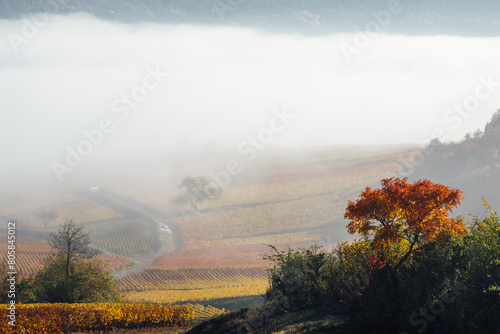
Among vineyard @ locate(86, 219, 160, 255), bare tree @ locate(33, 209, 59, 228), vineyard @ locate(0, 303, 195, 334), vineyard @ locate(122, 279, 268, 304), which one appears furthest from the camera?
bare tree @ locate(33, 209, 59, 228)

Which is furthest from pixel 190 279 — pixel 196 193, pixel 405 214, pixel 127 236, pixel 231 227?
pixel 196 193

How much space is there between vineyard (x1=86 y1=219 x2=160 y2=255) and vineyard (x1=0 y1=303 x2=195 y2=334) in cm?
6977

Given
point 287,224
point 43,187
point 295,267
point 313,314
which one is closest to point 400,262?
point 313,314

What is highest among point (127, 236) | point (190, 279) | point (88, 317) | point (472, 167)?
point (472, 167)

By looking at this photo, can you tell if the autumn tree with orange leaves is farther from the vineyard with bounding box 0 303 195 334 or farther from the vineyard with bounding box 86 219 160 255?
the vineyard with bounding box 86 219 160 255

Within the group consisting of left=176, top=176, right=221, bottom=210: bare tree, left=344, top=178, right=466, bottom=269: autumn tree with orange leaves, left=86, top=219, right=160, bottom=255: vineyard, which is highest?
left=176, top=176, right=221, bottom=210: bare tree

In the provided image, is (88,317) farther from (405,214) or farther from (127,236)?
(127,236)

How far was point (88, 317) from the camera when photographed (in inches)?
1080

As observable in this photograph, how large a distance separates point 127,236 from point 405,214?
102908 mm

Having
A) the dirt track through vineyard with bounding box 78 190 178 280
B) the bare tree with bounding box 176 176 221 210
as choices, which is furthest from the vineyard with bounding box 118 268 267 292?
the bare tree with bounding box 176 176 221 210

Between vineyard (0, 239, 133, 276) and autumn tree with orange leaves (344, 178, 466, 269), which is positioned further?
vineyard (0, 239, 133, 276)

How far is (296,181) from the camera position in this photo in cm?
16375

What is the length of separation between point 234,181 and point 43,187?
9136 cm

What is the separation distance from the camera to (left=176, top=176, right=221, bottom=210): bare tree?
452 feet
